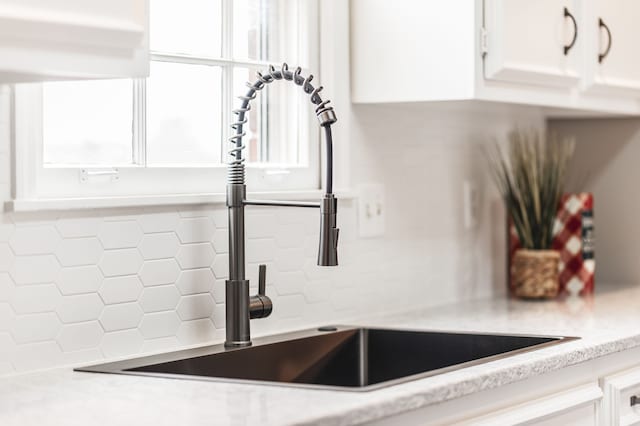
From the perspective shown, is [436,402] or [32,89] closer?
[436,402]

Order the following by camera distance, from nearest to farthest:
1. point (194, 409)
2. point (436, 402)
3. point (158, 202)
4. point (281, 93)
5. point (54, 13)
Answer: point (54, 13), point (194, 409), point (436, 402), point (158, 202), point (281, 93)

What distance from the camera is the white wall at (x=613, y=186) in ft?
11.0

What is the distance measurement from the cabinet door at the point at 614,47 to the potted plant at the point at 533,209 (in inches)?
10.6

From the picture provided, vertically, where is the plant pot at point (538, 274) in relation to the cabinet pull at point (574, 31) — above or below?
below

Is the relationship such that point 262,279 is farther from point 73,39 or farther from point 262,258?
point 73,39

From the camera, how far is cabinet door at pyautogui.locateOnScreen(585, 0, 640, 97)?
2.81 metres

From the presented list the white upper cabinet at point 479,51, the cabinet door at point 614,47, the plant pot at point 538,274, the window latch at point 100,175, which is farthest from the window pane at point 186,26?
the plant pot at point 538,274

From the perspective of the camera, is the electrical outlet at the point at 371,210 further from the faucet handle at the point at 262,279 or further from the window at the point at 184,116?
the faucet handle at the point at 262,279

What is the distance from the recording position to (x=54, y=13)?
1.45 m

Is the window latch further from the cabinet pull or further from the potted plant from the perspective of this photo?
the potted plant

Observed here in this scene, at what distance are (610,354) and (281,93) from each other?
0.94m

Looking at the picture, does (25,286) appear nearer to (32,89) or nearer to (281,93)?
(32,89)

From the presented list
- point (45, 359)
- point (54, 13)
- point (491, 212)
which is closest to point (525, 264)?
point (491, 212)

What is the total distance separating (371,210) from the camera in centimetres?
263
